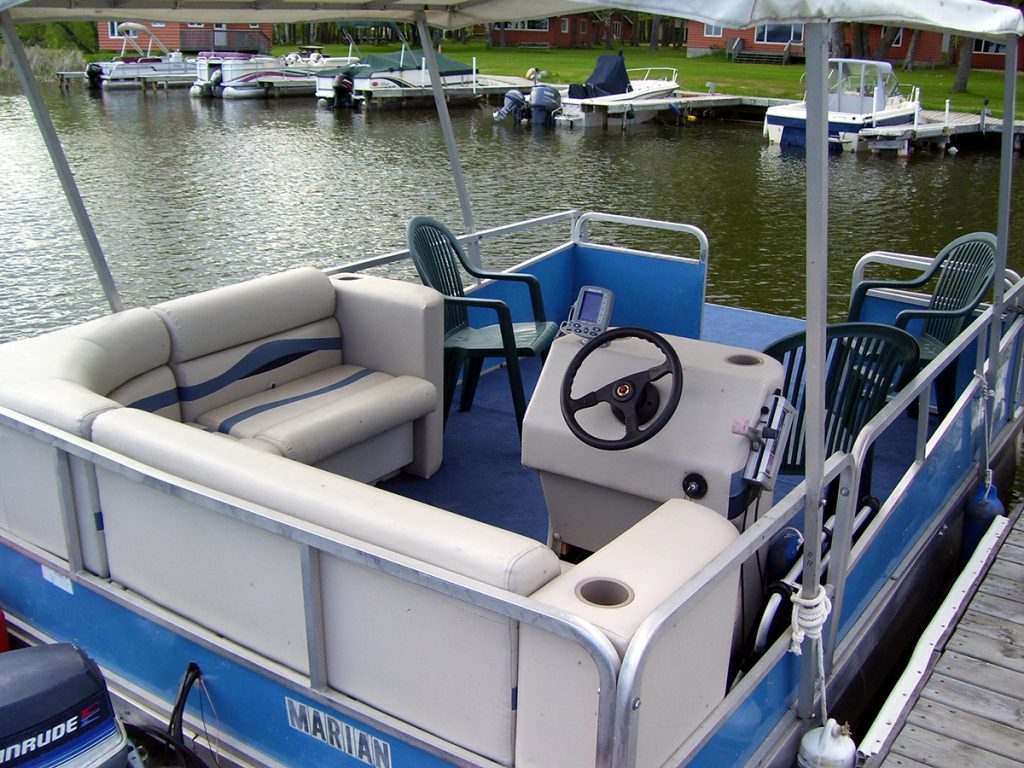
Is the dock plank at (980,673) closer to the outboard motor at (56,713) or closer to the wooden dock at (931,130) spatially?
the outboard motor at (56,713)

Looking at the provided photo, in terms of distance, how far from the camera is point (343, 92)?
1040 inches

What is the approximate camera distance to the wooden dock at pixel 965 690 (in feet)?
9.18

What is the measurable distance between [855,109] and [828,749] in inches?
779

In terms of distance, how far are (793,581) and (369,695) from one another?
113cm

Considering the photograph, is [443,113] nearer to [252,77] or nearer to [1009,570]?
[1009,570]

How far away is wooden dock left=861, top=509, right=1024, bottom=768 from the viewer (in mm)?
2797

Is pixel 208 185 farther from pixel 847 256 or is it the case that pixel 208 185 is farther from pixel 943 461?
pixel 943 461

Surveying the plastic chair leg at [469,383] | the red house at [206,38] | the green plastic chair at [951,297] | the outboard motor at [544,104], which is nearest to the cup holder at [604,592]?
the plastic chair leg at [469,383]

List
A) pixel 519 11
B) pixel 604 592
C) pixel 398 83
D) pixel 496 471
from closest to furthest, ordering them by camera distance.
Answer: pixel 604 592 → pixel 496 471 → pixel 519 11 → pixel 398 83

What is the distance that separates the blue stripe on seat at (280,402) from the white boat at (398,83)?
77.2 ft

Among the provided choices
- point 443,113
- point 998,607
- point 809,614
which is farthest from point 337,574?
point 443,113

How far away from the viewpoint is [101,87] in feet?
96.1

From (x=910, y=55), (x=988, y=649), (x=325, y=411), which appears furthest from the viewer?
(x=910, y=55)

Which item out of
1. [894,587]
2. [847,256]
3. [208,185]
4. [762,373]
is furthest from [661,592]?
[208,185]
